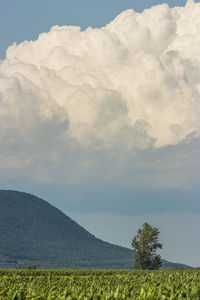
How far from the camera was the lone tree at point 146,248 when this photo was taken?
456ft

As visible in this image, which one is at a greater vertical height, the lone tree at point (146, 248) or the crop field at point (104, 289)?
the lone tree at point (146, 248)

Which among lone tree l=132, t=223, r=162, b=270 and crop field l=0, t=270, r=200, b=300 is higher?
lone tree l=132, t=223, r=162, b=270

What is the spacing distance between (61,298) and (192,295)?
6444 mm

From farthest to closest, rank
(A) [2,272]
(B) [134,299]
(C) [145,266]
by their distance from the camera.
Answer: (C) [145,266] → (A) [2,272] → (B) [134,299]

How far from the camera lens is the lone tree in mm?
139125

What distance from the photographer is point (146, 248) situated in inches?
5610

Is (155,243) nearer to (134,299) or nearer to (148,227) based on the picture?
(148,227)

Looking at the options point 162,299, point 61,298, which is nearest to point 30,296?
point 61,298

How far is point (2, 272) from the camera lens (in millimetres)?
87875

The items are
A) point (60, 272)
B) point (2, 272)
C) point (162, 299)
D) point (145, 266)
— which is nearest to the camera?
point (162, 299)

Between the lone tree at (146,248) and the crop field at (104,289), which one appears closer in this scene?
the crop field at (104,289)

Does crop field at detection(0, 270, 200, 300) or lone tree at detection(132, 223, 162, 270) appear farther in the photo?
lone tree at detection(132, 223, 162, 270)

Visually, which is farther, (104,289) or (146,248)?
(146,248)

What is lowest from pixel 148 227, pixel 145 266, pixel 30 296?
pixel 30 296
